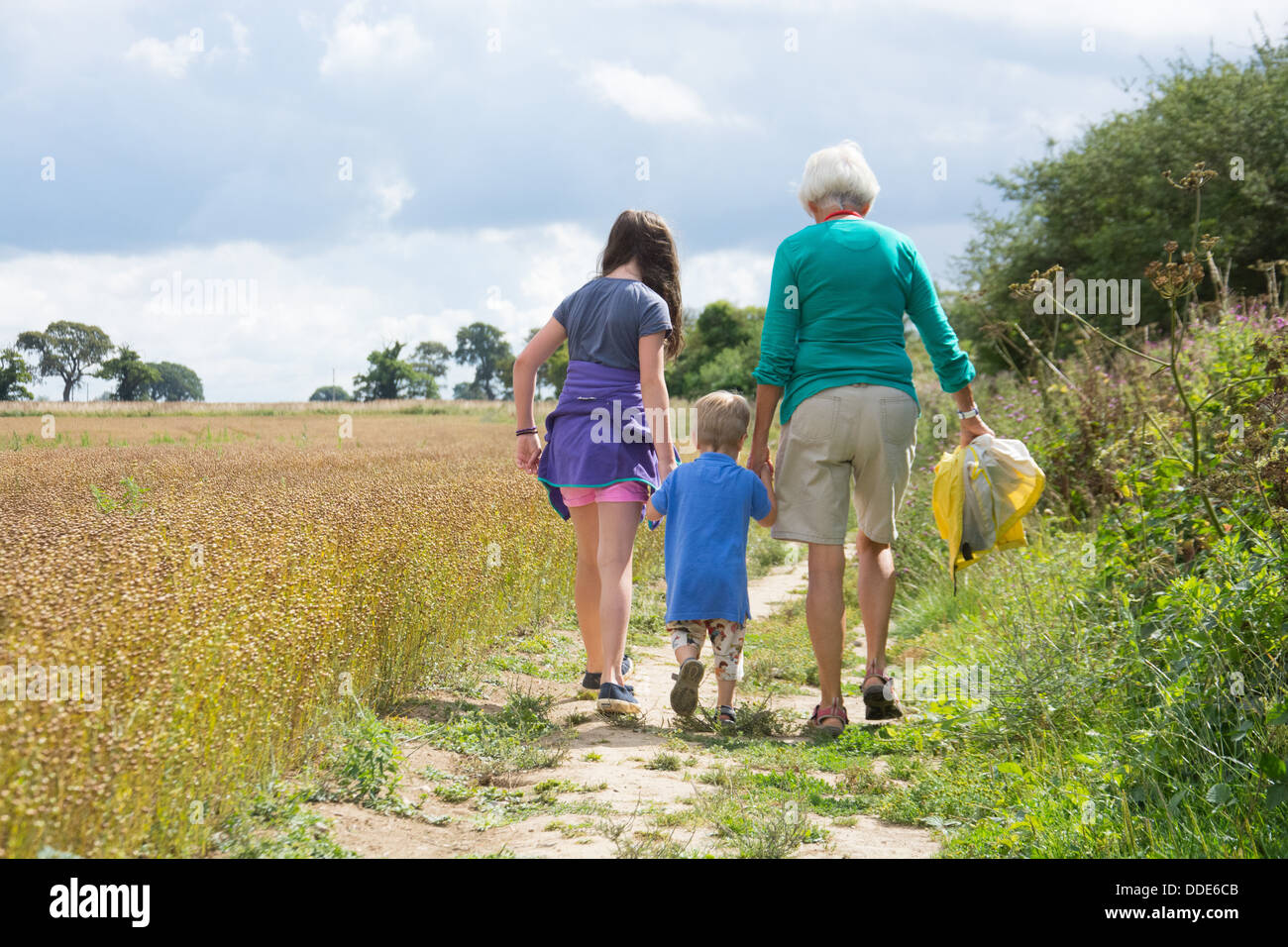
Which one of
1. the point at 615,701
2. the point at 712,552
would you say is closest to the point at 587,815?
the point at 615,701

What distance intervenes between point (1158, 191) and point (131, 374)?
3185 cm

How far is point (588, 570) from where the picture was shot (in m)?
4.60

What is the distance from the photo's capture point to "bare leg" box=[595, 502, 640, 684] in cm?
432

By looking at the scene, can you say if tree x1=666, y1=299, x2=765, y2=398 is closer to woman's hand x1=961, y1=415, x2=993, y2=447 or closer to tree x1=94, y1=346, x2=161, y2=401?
tree x1=94, y1=346, x2=161, y2=401

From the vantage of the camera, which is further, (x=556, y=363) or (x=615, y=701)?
(x=556, y=363)

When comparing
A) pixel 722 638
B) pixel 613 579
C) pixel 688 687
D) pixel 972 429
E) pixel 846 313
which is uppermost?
pixel 846 313

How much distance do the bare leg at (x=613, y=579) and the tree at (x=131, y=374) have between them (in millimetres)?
30401

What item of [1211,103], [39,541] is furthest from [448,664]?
[1211,103]

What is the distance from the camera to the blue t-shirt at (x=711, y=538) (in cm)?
422

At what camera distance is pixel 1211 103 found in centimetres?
2378

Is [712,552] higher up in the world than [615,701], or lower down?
higher up

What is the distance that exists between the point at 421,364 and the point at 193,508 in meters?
115

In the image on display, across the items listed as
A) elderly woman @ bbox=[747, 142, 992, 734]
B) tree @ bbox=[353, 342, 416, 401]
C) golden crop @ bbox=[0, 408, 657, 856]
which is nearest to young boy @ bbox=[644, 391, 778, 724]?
elderly woman @ bbox=[747, 142, 992, 734]

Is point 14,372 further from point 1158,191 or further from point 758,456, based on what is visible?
point 1158,191
